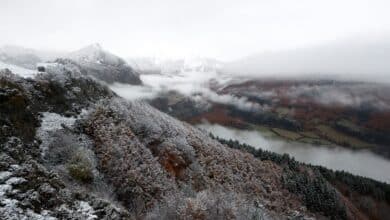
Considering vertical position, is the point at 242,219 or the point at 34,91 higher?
the point at 34,91

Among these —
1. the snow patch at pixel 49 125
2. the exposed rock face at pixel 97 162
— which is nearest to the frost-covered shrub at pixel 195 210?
the exposed rock face at pixel 97 162

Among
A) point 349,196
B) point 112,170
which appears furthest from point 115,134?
point 349,196

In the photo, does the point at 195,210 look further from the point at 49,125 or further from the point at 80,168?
the point at 49,125

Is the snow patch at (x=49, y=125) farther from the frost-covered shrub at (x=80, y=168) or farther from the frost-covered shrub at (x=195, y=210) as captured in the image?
the frost-covered shrub at (x=195, y=210)

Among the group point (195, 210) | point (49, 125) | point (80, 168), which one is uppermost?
point (49, 125)

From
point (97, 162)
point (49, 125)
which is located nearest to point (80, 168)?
point (97, 162)

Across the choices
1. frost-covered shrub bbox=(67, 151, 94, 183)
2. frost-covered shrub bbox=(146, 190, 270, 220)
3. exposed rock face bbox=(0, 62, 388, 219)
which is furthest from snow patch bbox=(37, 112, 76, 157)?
frost-covered shrub bbox=(146, 190, 270, 220)

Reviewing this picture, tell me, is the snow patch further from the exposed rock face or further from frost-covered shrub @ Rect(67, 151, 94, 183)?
frost-covered shrub @ Rect(67, 151, 94, 183)

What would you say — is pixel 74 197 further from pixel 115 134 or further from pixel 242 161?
pixel 242 161
